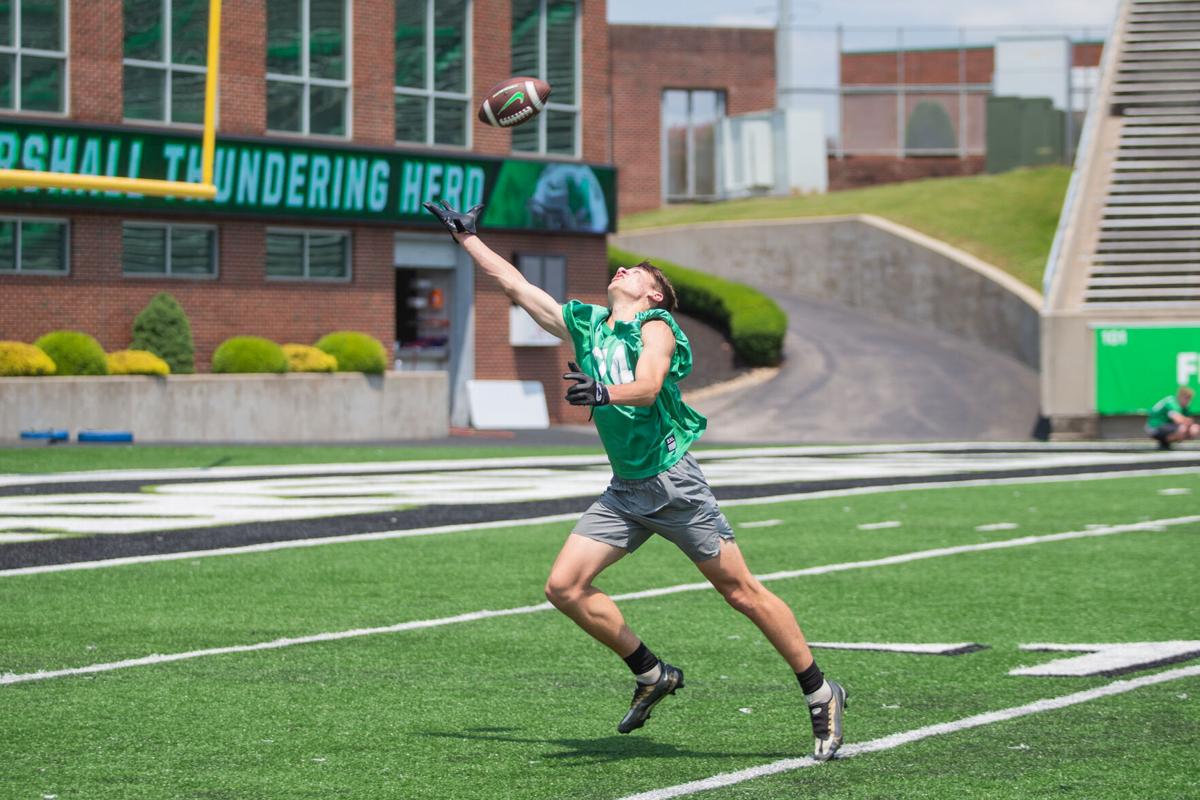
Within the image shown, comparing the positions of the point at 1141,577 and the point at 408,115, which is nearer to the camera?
the point at 1141,577

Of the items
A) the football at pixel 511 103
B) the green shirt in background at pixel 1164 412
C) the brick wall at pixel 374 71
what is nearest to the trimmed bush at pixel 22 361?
the brick wall at pixel 374 71

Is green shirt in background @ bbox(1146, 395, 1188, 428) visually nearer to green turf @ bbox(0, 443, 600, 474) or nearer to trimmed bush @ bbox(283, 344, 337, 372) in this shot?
green turf @ bbox(0, 443, 600, 474)

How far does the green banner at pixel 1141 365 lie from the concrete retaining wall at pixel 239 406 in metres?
11.7

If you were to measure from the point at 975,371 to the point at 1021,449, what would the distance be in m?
9.21

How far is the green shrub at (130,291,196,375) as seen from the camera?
96.6ft

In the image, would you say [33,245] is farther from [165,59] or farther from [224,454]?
[224,454]

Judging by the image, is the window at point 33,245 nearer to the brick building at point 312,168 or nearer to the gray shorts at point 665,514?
the brick building at point 312,168

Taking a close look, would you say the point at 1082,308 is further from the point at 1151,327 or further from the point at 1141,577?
the point at 1141,577

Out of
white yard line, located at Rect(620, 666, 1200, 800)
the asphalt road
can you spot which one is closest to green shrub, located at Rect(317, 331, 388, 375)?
the asphalt road

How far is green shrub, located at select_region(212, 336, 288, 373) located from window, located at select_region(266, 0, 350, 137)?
14.5ft

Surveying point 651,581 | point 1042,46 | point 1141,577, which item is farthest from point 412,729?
point 1042,46

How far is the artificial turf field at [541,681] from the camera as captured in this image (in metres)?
6.37

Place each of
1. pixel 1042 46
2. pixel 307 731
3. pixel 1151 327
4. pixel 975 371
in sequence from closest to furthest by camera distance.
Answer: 1. pixel 307 731
2. pixel 1151 327
3. pixel 975 371
4. pixel 1042 46

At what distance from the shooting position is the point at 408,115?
33781mm
